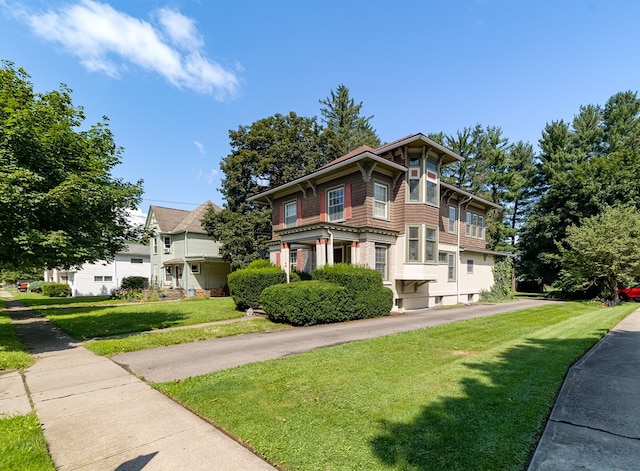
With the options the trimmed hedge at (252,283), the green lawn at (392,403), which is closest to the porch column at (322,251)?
the trimmed hedge at (252,283)

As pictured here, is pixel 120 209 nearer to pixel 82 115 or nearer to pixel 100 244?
pixel 100 244

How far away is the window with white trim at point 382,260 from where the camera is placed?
15.8 m

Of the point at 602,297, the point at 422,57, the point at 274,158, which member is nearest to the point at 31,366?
the point at 422,57

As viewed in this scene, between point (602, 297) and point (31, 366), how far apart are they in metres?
27.8

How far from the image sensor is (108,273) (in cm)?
3231

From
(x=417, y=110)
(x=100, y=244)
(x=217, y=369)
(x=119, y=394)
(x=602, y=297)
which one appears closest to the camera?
(x=119, y=394)

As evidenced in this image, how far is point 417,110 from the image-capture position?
18219 millimetres

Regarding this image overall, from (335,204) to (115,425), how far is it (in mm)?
Result: 14398

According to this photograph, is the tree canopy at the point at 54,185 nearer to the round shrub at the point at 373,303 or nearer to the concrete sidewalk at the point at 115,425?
the concrete sidewalk at the point at 115,425

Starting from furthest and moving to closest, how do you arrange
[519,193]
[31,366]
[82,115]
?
1. [519,193]
2. [82,115]
3. [31,366]

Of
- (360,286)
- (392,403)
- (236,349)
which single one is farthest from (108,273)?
(392,403)

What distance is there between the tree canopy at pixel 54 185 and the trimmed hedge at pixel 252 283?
575 cm

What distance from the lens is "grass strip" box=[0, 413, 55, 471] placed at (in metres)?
2.90

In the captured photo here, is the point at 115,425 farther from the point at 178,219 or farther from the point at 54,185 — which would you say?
the point at 178,219
